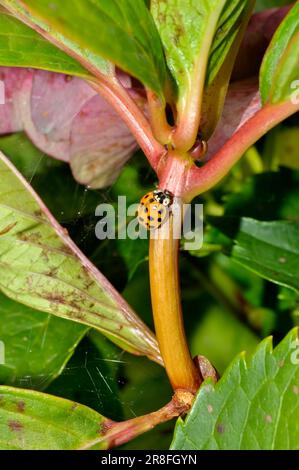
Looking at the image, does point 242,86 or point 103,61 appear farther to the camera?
point 242,86

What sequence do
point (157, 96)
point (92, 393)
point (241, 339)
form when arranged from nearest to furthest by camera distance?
1. point (157, 96)
2. point (92, 393)
3. point (241, 339)

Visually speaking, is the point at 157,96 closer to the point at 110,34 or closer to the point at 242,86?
the point at 110,34

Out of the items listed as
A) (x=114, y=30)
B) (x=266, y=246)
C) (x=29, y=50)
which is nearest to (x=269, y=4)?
(x=266, y=246)

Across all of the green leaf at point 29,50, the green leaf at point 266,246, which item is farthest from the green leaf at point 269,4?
the green leaf at point 29,50

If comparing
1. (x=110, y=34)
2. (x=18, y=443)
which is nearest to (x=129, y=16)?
(x=110, y=34)

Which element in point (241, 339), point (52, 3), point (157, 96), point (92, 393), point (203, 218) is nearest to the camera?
point (52, 3)

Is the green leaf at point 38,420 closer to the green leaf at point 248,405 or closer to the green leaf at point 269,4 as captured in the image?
the green leaf at point 248,405
